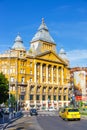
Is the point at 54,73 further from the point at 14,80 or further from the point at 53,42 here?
the point at 14,80

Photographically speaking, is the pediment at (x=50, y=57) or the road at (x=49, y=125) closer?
the road at (x=49, y=125)

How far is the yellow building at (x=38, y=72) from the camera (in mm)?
118000

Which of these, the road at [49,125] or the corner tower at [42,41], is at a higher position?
the corner tower at [42,41]

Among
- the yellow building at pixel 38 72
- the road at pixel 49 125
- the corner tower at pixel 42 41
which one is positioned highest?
the corner tower at pixel 42 41

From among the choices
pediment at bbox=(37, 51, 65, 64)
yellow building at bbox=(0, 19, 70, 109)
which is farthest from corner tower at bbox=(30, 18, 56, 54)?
pediment at bbox=(37, 51, 65, 64)

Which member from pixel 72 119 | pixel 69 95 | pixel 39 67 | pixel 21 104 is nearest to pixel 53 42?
pixel 39 67

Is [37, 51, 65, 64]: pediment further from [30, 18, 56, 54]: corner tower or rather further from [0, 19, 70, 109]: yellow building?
[30, 18, 56, 54]: corner tower

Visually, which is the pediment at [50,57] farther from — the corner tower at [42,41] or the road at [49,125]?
the road at [49,125]

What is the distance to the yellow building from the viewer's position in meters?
118

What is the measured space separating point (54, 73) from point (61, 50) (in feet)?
74.1

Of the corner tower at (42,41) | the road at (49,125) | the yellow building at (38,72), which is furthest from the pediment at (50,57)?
the road at (49,125)

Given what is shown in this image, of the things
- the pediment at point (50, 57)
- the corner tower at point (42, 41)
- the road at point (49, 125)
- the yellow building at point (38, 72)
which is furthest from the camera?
the corner tower at point (42, 41)

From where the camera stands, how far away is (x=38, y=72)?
12612 cm

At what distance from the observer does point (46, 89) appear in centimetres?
12612
